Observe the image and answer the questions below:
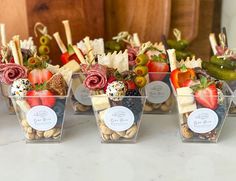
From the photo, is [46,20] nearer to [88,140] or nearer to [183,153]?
[88,140]

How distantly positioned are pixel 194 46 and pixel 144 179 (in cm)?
60

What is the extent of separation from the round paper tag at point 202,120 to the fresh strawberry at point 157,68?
14cm

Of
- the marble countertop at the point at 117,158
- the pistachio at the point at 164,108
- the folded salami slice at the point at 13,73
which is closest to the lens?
the marble countertop at the point at 117,158

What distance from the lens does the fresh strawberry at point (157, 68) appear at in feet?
2.71

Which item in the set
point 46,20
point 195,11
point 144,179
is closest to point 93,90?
point 144,179

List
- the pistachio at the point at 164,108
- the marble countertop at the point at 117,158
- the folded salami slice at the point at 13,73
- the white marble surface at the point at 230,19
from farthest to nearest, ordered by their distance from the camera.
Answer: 1. the white marble surface at the point at 230,19
2. the pistachio at the point at 164,108
3. the folded salami slice at the point at 13,73
4. the marble countertop at the point at 117,158

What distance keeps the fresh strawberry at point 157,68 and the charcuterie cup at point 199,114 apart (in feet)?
0.31

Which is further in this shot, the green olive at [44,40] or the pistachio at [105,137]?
the green olive at [44,40]

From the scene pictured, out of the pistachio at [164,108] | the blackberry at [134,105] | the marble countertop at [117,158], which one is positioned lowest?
the marble countertop at [117,158]

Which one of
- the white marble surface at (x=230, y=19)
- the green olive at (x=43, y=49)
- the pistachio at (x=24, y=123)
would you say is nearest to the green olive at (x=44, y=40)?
the green olive at (x=43, y=49)

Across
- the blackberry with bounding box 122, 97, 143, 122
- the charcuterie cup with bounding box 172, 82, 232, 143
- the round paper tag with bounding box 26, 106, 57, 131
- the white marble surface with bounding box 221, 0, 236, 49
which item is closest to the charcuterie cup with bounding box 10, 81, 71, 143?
the round paper tag with bounding box 26, 106, 57, 131

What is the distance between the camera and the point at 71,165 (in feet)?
2.25

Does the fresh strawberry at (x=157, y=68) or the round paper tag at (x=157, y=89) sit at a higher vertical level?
the fresh strawberry at (x=157, y=68)

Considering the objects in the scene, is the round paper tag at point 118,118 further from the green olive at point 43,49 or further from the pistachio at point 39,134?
the green olive at point 43,49
